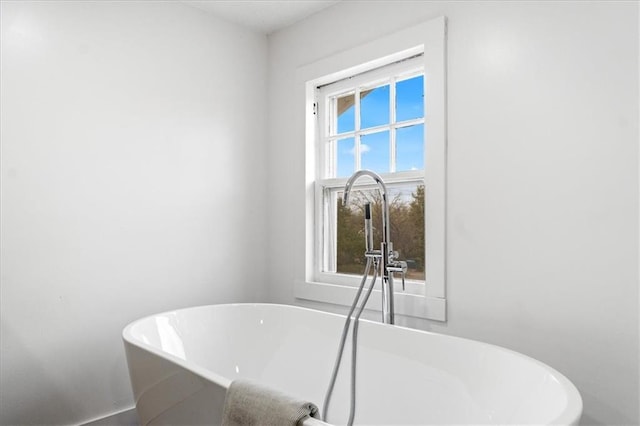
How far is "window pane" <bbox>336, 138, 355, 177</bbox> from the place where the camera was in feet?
9.68

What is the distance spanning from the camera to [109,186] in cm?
258

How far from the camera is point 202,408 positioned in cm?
160

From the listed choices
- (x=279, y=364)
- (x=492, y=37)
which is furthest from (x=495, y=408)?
(x=492, y=37)

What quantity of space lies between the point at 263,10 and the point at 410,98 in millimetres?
1148

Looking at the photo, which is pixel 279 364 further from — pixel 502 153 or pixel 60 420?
pixel 502 153

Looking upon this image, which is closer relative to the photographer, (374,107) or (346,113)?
(374,107)

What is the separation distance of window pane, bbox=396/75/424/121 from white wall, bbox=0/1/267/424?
3.64 ft

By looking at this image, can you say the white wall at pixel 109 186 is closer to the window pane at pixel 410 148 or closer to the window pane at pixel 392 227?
the window pane at pixel 392 227

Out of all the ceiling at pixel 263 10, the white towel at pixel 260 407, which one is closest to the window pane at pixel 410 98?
the ceiling at pixel 263 10

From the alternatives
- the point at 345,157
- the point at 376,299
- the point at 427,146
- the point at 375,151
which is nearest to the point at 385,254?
the point at 376,299

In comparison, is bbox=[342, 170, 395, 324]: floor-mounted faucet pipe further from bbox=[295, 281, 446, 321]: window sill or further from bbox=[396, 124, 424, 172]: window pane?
bbox=[396, 124, 424, 172]: window pane

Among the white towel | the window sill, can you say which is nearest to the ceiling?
the window sill

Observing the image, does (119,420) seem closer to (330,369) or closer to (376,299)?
(330,369)

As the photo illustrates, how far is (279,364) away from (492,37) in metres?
1.93
